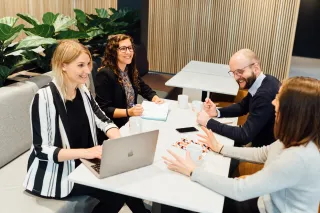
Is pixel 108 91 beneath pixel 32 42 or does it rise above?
beneath

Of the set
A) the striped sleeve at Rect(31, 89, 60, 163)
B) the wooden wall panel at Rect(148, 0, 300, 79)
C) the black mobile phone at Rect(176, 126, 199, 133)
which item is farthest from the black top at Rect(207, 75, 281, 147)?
the wooden wall panel at Rect(148, 0, 300, 79)

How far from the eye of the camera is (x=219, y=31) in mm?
6074

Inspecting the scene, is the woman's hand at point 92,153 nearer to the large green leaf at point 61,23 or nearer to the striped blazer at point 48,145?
the striped blazer at point 48,145

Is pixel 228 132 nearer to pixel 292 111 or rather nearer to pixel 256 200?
pixel 256 200

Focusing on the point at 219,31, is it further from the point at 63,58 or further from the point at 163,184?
the point at 163,184

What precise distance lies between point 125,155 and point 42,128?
0.52m

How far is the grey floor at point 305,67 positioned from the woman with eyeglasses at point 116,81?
5.38 metres

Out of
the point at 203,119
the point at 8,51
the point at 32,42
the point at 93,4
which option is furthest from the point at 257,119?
the point at 93,4

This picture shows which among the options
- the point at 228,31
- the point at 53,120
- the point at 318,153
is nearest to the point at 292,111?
the point at 318,153

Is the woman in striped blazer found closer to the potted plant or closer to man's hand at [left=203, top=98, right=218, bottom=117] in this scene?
the potted plant

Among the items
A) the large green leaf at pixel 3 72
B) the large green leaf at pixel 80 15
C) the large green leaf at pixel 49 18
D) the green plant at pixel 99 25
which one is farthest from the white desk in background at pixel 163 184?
the large green leaf at pixel 80 15

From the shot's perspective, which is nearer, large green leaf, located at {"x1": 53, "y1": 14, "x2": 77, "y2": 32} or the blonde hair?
the blonde hair

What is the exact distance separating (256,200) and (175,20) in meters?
4.60

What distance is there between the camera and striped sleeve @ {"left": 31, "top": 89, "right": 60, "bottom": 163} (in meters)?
1.99
